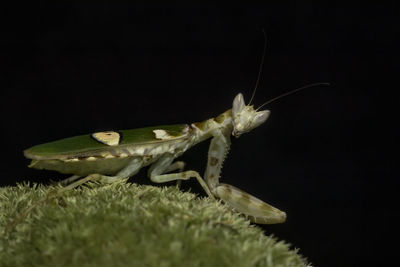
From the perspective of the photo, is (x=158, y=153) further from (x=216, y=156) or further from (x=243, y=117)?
(x=243, y=117)

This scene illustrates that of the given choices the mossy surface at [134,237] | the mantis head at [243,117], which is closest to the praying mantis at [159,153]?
the mantis head at [243,117]

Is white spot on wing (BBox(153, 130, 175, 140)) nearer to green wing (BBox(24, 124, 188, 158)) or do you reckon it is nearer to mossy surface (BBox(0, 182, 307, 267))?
green wing (BBox(24, 124, 188, 158))

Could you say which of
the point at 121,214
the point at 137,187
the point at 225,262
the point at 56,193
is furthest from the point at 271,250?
the point at 56,193

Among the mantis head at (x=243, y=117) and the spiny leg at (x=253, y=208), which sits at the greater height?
the mantis head at (x=243, y=117)

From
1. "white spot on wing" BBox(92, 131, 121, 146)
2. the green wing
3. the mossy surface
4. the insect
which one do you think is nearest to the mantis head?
the insect

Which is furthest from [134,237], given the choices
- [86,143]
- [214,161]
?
[214,161]

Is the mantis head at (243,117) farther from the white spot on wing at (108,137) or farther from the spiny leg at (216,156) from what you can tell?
the white spot on wing at (108,137)

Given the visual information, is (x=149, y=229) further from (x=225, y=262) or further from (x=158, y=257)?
(x=225, y=262)
